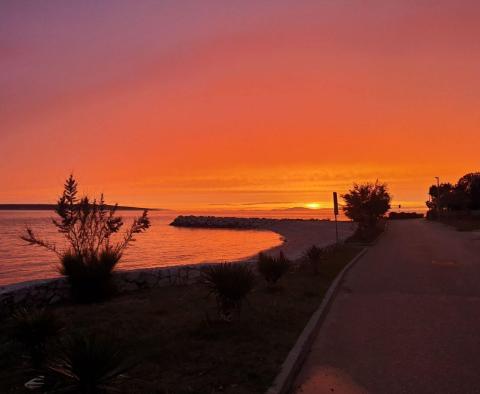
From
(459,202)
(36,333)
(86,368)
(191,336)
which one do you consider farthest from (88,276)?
(459,202)

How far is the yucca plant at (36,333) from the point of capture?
643 centimetres

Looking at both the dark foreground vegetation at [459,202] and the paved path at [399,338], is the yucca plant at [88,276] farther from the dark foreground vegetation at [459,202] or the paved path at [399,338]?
the dark foreground vegetation at [459,202]

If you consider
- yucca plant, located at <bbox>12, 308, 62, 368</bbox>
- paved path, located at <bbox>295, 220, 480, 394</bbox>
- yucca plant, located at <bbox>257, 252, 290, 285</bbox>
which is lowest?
paved path, located at <bbox>295, 220, 480, 394</bbox>

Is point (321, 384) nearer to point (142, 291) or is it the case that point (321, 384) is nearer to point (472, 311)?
point (472, 311)

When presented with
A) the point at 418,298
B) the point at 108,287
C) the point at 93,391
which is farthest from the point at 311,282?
the point at 93,391

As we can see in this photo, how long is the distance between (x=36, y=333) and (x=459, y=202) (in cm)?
7512

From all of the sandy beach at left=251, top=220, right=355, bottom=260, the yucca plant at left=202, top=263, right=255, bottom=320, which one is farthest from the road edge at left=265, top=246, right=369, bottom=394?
the sandy beach at left=251, top=220, right=355, bottom=260

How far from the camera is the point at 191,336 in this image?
778 centimetres

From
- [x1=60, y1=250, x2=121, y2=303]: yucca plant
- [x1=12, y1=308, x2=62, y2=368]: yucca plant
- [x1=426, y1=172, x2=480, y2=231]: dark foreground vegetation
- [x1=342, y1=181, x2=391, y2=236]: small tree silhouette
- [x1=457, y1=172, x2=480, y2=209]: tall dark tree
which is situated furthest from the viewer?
[x1=457, y1=172, x2=480, y2=209]: tall dark tree

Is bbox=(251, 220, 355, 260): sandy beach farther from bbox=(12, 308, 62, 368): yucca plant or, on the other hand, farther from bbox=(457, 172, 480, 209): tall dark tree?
bbox=(457, 172, 480, 209): tall dark tree

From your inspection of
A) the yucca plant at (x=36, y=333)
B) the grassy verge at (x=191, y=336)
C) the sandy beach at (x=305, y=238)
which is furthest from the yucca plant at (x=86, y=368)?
the sandy beach at (x=305, y=238)

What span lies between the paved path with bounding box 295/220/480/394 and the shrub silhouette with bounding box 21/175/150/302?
530 centimetres

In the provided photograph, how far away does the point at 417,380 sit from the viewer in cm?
582

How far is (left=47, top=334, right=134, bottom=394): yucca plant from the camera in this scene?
15.1ft
